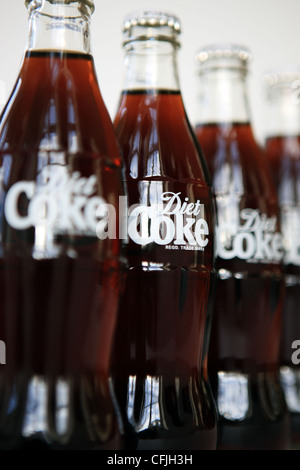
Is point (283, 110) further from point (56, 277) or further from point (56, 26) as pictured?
point (56, 277)

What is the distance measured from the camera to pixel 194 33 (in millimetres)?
1429

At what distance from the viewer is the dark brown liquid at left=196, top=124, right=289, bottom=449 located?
3.24 ft

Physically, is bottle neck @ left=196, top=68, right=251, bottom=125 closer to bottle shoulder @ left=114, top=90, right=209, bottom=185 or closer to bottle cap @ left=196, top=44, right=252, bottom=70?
bottle cap @ left=196, top=44, right=252, bottom=70

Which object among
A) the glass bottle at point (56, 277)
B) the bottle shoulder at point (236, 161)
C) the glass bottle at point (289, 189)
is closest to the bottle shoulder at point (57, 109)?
the glass bottle at point (56, 277)

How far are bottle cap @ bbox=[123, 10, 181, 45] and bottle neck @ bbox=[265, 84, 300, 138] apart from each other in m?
0.50

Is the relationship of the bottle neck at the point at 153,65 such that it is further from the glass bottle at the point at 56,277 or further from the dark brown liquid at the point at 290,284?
the dark brown liquid at the point at 290,284

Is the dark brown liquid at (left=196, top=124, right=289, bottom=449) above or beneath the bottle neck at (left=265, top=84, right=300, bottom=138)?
beneath

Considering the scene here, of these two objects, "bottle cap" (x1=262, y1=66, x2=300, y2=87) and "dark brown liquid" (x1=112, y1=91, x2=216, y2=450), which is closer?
"dark brown liquid" (x1=112, y1=91, x2=216, y2=450)

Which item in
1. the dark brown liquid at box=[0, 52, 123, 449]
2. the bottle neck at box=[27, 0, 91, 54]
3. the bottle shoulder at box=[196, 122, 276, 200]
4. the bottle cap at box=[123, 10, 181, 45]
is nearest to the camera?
the dark brown liquid at box=[0, 52, 123, 449]

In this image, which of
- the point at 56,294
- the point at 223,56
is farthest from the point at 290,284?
the point at 56,294

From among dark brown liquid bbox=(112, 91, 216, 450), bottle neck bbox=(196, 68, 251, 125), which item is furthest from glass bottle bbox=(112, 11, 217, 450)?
bottle neck bbox=(196, 68, 251, 125)

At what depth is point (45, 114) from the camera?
0.74 m

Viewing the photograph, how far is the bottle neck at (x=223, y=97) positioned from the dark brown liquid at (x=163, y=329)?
10.4 inches

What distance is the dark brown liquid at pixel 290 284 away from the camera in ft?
3.94
